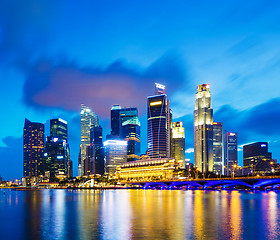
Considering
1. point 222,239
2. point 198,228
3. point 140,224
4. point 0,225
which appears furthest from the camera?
point 0,225

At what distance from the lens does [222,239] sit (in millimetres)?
37594

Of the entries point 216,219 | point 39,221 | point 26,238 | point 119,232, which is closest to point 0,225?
point 39,221

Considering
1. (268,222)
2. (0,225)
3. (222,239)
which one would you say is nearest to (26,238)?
(0,225)

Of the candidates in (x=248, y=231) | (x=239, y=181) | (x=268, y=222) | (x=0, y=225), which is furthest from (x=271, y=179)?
(x=0, y=225)

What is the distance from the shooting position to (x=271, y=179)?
13875 centimetres

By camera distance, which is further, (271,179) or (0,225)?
(271,179)

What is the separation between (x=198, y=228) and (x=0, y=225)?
109 ft

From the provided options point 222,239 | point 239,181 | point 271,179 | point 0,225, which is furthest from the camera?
point 239,181

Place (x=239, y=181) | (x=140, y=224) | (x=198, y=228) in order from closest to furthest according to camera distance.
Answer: (x=198, y=228)
(x=140, y=224)
(x=239, y=181)

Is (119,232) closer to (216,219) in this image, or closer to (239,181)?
(216,219)

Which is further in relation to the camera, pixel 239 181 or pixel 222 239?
pixel 239 181

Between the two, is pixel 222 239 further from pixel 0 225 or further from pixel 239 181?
pixel 239 181

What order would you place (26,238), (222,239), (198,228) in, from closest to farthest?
1. (222,239)
2. (26,238)
3. (198,228)

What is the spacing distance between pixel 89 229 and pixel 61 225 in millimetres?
7080
